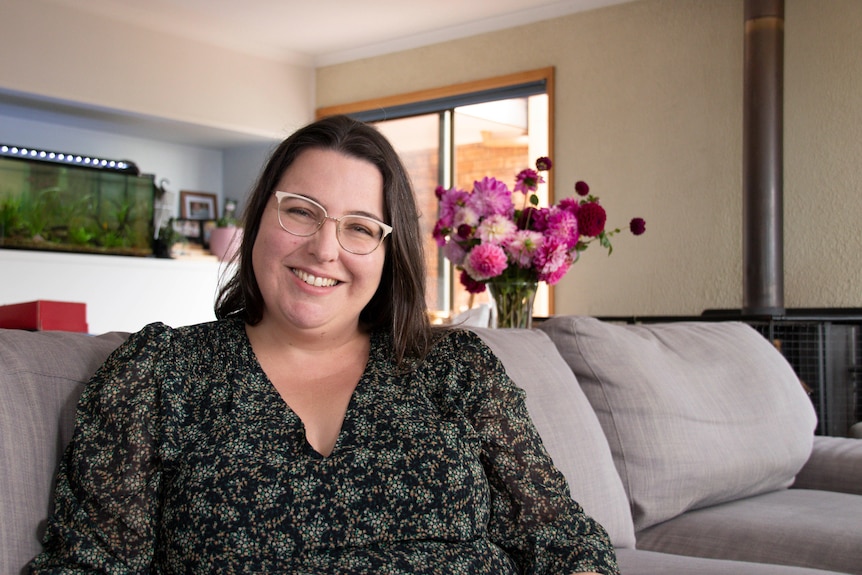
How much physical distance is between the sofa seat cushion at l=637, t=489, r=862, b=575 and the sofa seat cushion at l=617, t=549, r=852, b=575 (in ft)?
0.85

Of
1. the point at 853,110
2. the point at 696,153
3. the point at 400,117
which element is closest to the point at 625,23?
the point at 696,153

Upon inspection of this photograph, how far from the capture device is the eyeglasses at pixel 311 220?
137cm

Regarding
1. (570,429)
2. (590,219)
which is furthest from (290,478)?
(590,219)

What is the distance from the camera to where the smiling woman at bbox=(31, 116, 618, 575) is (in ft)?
3.76

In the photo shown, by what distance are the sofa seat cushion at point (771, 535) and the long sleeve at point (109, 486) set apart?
1078 millimetres

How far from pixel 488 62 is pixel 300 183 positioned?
4677 millimetres

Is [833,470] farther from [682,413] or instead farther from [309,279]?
[309,279]

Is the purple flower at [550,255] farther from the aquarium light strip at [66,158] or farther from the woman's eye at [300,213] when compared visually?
the aquarium light strip at [66,158]

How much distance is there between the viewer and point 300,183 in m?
1.39

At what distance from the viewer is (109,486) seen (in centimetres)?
113

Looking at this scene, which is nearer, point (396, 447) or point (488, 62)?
point (396, 447)

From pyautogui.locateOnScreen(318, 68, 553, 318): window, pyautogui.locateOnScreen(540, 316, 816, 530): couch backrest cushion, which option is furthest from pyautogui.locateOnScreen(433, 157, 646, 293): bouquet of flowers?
pyautogui.locateOnScreen(318, 68, 553, 318): window

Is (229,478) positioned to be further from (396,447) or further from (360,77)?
(360,77)

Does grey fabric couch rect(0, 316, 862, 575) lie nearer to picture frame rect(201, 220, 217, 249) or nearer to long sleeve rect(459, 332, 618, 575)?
long sleeve rect(459, 332, 618, 575)
